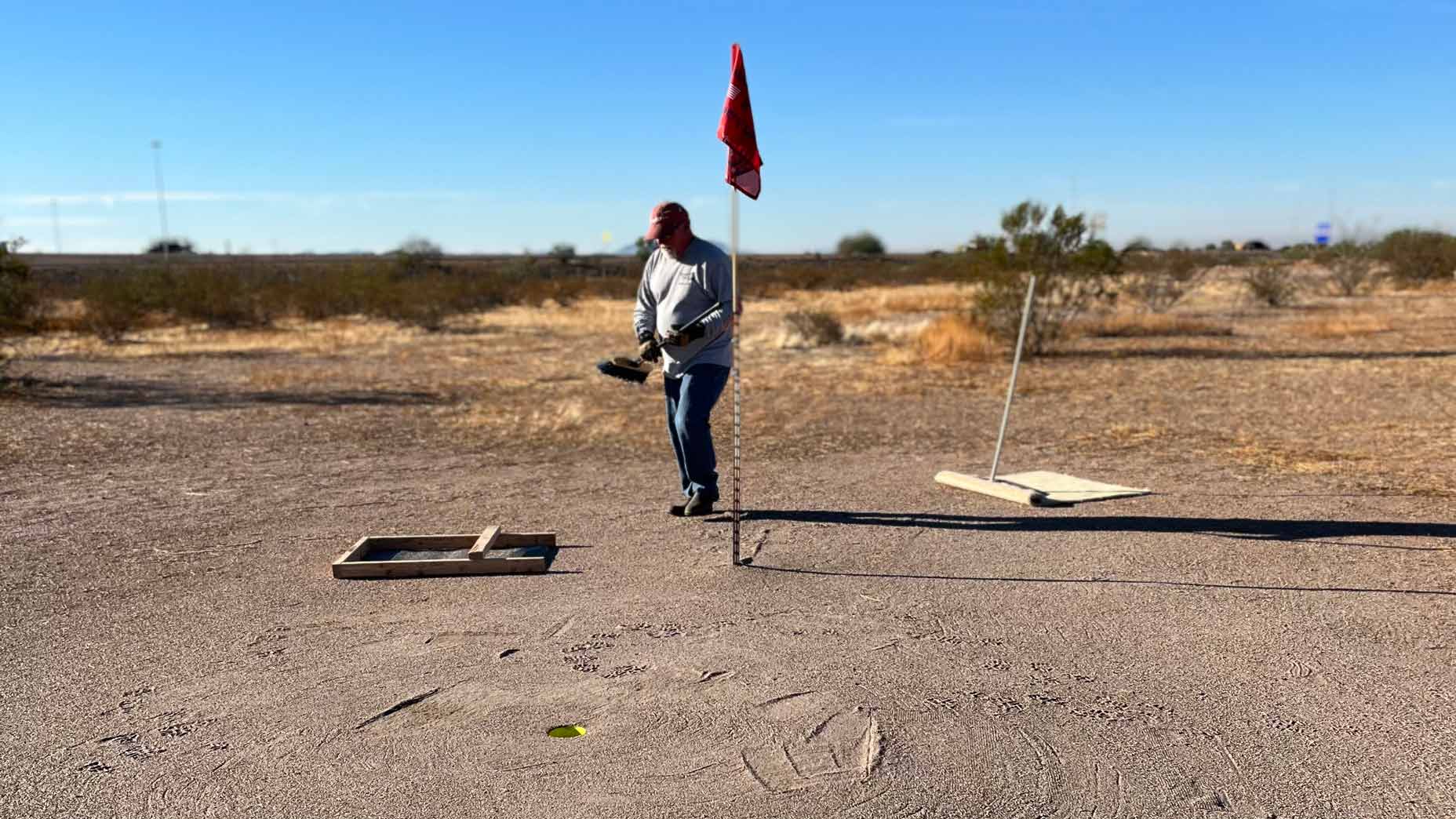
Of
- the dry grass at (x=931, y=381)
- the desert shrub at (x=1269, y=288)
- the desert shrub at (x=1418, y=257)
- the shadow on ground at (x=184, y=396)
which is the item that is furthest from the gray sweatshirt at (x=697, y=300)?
the desert shrub at (x=1418, y=257)

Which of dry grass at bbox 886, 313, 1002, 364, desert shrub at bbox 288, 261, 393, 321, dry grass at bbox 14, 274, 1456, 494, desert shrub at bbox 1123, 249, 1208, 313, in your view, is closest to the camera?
dry grass at bbox 14, 274, 1456, 494

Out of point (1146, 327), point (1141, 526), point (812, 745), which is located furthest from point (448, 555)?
point (1146, 327)

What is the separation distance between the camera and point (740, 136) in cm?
654

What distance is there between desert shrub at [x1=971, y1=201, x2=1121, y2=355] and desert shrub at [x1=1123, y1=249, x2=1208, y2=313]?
8.25 metres

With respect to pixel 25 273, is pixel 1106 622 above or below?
below

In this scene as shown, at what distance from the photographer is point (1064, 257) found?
68.6 ft

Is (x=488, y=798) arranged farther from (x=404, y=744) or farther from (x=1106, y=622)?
(x=1106, y=622)

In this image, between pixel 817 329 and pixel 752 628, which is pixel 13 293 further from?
pixel 752 628

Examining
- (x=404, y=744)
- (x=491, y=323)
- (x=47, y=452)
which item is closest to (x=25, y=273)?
(x=47, y=452)

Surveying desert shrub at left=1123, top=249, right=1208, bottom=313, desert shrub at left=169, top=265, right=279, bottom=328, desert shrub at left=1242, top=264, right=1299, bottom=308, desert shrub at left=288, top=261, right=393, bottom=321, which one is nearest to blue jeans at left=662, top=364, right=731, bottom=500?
desert shrub at left=1123, top=249, right=1208, bottom=313

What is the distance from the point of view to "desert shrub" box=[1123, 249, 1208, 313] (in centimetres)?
3147

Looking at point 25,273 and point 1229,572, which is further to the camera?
point 25,273

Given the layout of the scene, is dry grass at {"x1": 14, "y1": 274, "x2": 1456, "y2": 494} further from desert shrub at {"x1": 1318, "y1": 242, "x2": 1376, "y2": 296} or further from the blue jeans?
desert shrub at {"x1": 1318, "y1": 242, "x2": 1376, "y2": 296}

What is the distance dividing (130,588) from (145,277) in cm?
2774
